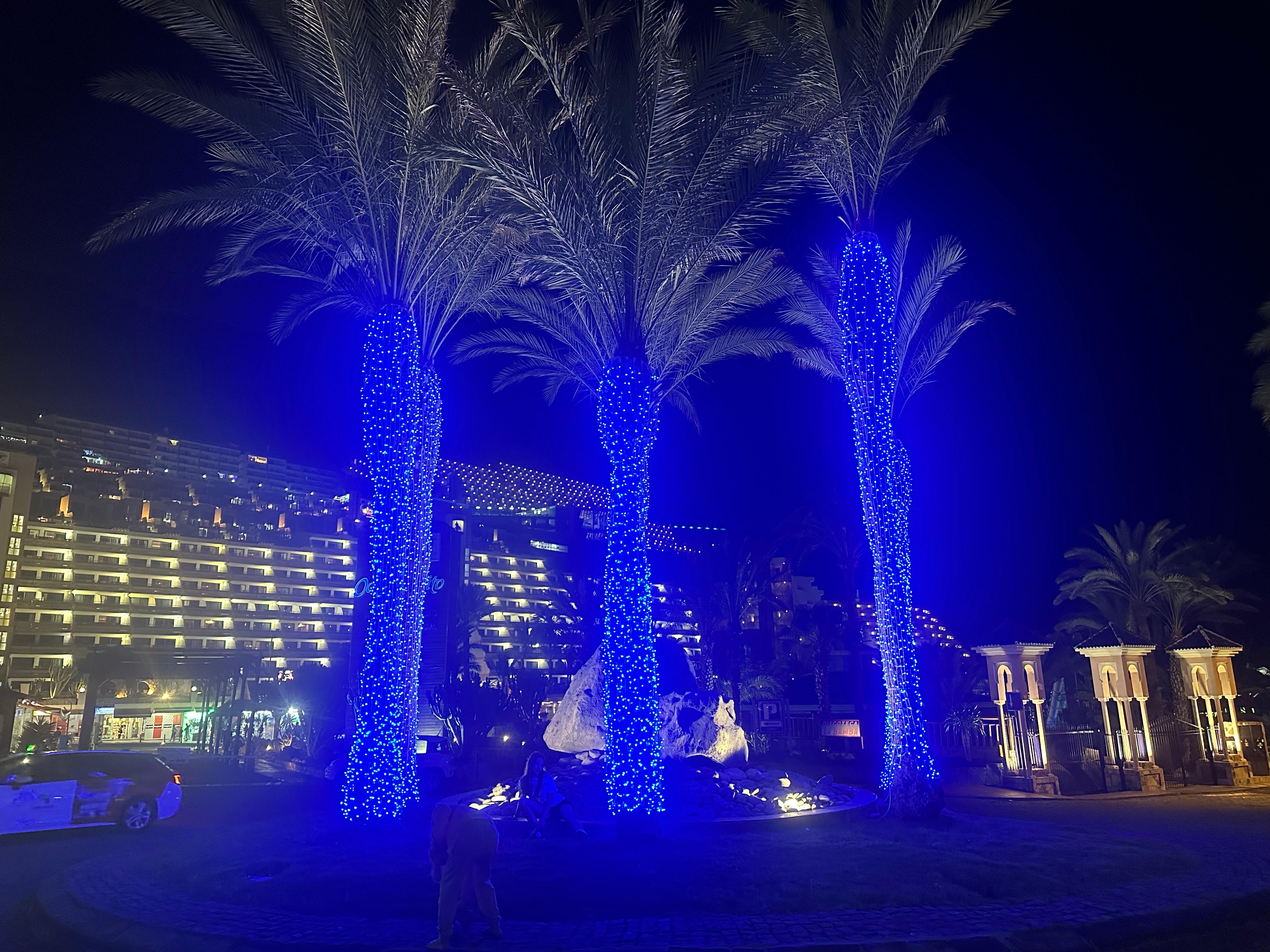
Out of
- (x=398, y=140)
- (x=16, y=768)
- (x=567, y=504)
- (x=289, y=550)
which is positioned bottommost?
(x=16, y=768)

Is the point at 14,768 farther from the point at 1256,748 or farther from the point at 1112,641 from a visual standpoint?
the point at 1256,748

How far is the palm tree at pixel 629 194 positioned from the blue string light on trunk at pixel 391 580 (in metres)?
3.37

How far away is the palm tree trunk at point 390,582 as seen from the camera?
1273cm

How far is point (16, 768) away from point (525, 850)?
29.0 feet

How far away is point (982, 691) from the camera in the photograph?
32.0 meters

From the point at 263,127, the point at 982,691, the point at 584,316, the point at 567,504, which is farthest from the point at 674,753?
the point at 567,504

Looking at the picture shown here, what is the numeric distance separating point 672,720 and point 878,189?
11844 mm

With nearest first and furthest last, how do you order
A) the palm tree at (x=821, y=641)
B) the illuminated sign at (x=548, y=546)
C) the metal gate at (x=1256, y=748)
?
the metal gate at (x=1256, y=748) → the palm tree at (x=821, y=641) → the illuminated sign at (x=548, y=546)

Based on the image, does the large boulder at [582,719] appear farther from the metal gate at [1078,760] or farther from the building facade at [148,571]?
the building facade at [148,571]

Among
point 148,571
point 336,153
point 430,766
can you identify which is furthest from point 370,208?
point 148,571

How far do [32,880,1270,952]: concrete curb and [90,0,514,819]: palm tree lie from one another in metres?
5.79

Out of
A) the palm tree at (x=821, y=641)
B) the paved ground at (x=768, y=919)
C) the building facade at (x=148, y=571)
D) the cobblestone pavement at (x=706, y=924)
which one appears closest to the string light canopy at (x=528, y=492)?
the building facade at (x=148, y=571)

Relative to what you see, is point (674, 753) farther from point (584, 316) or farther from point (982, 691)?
point (982, 691)

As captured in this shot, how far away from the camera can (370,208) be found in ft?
44.0
